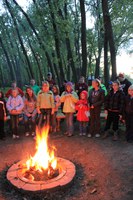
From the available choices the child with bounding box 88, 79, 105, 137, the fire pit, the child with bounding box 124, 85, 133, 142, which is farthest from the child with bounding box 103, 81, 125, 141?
the fire pit

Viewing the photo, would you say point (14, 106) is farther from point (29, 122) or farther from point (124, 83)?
point (124, 83)

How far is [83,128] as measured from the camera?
7672 mm

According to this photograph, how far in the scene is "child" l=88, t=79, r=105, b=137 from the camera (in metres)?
7.04

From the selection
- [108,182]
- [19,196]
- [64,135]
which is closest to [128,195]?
[108,182]

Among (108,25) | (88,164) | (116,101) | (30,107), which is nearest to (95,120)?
(116,101)

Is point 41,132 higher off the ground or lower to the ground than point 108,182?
higher

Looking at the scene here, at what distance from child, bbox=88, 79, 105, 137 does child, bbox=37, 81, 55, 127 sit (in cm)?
143

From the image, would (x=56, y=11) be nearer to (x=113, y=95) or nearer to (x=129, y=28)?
(x=113, y=95)

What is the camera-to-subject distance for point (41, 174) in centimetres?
462

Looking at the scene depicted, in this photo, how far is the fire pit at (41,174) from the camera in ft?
13.8

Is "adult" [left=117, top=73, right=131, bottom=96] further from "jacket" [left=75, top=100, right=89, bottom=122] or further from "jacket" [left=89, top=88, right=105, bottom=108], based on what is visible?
"jacket" [left=75, top=100, right=89, bottom=122]

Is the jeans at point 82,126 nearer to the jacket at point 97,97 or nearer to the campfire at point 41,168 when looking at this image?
the jacket at point 97,97

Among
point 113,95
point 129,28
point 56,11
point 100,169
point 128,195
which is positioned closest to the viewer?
point 128,195

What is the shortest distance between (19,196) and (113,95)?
4.23m
